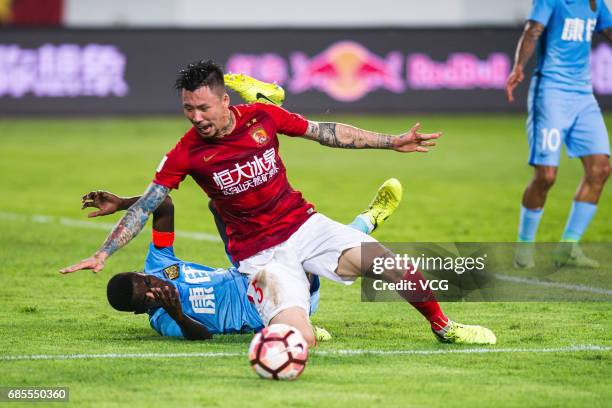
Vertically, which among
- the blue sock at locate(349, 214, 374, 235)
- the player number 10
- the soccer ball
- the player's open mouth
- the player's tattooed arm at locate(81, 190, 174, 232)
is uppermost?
the player's open mouth

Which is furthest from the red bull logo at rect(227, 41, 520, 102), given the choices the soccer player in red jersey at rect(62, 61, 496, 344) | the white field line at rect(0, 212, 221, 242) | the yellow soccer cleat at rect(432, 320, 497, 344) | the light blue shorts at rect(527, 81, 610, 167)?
Result: the yellow soccer cleat at rect(432, 320, 497, 344)

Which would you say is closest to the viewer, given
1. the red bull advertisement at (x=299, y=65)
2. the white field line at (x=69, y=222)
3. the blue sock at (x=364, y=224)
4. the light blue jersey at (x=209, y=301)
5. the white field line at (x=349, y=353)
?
the white field line at (x=349, y=353)

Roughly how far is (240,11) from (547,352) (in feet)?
74.3

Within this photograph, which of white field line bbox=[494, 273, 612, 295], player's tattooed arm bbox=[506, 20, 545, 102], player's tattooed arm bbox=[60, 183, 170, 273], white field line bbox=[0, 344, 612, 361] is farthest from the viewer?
player's tattooed arm bbox=[506, 20, 545, 102]

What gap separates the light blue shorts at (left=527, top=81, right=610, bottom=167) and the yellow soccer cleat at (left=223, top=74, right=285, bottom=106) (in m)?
2.83

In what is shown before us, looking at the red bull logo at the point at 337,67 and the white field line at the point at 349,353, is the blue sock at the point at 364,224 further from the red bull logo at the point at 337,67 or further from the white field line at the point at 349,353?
the red bull logo at the point at 337,67

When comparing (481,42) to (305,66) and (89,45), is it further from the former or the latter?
(89,45)

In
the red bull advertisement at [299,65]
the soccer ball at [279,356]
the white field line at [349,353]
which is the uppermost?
the soccer ball at [279,356]

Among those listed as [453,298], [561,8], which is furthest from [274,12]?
→ [453,298]

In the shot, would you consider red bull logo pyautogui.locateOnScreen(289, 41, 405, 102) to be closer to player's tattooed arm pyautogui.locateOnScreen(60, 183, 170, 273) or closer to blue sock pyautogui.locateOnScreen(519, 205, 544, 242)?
blue sock pyautogui.locateOnScreen(519, 205, 544, 242)

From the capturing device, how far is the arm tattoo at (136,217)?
273 inches

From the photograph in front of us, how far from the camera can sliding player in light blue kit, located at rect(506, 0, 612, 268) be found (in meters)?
10.1

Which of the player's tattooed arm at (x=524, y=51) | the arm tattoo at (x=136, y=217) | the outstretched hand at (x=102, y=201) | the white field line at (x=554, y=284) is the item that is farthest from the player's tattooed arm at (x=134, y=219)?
the player's tattooed arm at (x=524, y=51)

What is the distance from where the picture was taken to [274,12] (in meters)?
28.7
